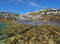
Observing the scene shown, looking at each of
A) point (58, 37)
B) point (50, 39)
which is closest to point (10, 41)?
point (50, 39)

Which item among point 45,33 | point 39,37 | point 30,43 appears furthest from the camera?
point 45,33

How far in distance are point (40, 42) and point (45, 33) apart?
271 cm

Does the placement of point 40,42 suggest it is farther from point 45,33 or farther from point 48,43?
point 45,33

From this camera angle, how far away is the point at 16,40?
1424 centimetres

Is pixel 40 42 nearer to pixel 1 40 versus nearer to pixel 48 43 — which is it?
pixel 48 43

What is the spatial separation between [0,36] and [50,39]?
18.0ft

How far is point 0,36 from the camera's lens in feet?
54.8

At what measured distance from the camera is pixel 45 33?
1645 cm

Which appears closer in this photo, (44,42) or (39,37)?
(44,42)

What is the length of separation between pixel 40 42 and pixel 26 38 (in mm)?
1501

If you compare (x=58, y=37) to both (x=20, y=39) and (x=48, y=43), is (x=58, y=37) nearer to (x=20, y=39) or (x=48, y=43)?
(x=48, y=43)

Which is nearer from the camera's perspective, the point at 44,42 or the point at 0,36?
the point at 44,42

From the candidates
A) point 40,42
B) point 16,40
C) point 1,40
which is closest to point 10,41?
point 16,40

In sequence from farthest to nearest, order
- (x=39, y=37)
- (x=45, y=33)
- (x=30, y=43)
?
1. (x=45, y=33)
2. (x=39, y=37)
3. (x=30, y=43)
